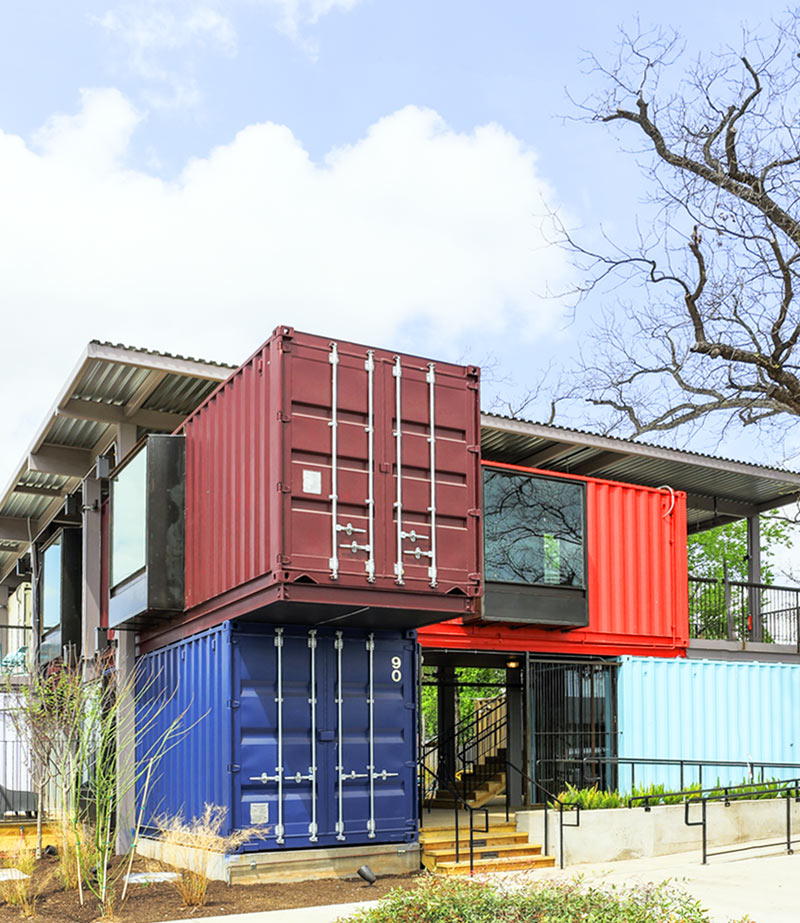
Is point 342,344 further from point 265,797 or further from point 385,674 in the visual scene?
point 265,797

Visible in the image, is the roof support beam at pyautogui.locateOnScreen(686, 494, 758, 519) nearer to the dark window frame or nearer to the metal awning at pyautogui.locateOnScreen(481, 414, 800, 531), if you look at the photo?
the metal awning at pyautogui.locateOnScreen(481, 414, 800, 531)

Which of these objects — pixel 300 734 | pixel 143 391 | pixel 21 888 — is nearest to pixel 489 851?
pixel 300 734

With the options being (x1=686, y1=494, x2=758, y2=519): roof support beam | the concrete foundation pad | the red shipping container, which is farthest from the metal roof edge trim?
the concrete foundation pad

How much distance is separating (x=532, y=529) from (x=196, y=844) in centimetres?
728

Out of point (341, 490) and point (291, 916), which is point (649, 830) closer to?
point (291, 916)

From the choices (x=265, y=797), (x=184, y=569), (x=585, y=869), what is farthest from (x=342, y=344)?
(x=585, y=869)

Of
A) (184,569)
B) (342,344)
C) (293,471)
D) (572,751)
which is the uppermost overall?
(342,344)

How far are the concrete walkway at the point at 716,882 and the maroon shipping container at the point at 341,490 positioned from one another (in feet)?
10.3

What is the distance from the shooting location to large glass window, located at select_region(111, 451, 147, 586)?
619 inches

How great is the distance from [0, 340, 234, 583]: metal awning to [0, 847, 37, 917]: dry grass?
622 centimetres

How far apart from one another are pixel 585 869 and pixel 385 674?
142 inches

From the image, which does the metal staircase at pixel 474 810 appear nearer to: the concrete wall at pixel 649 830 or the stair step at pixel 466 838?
the stair step at pixel 466 838

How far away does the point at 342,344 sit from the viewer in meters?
13.6

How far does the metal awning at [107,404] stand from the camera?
15.8m
